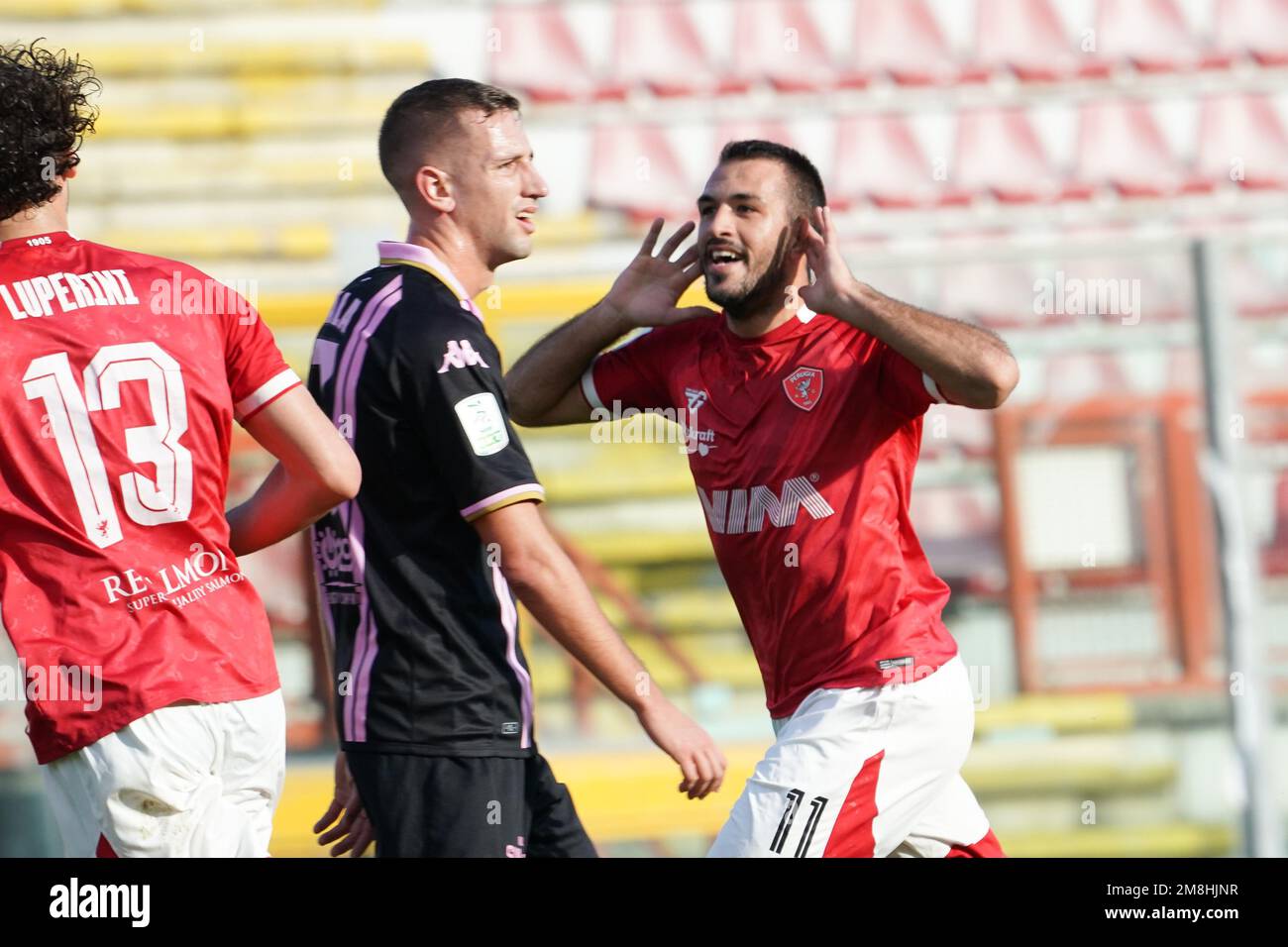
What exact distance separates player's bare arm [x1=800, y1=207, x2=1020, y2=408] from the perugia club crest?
23 centimetres

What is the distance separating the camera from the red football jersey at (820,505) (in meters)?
3.38

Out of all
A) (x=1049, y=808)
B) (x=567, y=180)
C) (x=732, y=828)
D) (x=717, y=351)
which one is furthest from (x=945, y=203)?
(x=732, y=828)

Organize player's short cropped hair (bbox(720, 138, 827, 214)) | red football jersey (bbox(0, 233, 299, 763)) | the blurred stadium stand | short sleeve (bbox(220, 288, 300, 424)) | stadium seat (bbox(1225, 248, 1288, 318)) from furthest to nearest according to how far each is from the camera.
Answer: stadium seat (bbox(1225, 248, 1288, 318)), the blurred stadium stand, player's short cropped hair (bbox(720, 138, 827, 214)), short sleeve (bbox(220, 288, 300, 424)), red football jersey (bbox(0, 233, 299, 763))

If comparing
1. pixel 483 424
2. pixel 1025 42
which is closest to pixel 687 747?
pixel 483 424

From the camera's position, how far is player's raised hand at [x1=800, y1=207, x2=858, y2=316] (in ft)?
10.8

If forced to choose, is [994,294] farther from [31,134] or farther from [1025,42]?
[31,134]

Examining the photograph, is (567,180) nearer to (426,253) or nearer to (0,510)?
(426,253)

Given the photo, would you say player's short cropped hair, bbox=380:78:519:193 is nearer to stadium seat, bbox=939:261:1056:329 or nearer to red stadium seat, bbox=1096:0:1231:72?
stadium seat, bbox=939:261:1056:329

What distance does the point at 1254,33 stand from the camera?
28.1ft

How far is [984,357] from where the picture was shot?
3.17 meters

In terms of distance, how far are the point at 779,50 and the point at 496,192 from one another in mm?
5421

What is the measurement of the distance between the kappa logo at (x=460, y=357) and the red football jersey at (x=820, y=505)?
630 millimetres

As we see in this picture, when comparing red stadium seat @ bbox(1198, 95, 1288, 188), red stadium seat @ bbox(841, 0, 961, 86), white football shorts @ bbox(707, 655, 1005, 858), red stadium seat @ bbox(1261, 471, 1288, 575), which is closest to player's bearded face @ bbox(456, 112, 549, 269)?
white football shorts @ bbox(707, 655, 1005, 858)
